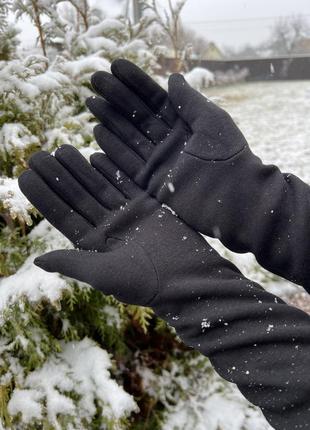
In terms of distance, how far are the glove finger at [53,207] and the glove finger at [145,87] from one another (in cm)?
49

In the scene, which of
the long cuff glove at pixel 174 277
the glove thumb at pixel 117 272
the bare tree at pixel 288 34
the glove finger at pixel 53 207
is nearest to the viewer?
the long cuff glove at pixel 174 277

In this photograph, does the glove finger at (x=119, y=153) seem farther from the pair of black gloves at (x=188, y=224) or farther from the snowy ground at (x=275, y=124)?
the snowy ground at (x=275, y=124)

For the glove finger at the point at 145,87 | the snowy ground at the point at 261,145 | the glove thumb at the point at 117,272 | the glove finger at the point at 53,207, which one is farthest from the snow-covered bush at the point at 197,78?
the glove thumb at the point at 117,272

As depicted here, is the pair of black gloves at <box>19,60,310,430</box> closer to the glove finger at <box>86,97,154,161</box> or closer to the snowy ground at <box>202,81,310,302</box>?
the glove finger at <box>86,97,154,161</box>

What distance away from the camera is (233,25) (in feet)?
41.3

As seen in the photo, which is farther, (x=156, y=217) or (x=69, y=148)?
(x=69, y=148)

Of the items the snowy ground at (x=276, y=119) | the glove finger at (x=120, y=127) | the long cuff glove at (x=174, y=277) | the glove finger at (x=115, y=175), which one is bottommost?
the snowy ground at (x=276, y=119)

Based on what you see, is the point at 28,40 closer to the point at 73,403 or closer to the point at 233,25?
the point at 73,403

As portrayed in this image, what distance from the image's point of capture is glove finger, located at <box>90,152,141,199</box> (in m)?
1.45

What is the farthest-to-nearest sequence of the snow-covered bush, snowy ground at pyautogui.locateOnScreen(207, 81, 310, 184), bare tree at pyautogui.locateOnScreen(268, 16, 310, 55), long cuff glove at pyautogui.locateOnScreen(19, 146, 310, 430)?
1. bare tree at pyautogui.locateOnScreen(268, 16, 310, 55)
2. snowy ground at pyautogui.locateOnScreen(207, 81, 310, 184)
3. the snow-covered bush
4. long cuff glove at pyautogui.locateOnScreen(19, 146, 310, 430)

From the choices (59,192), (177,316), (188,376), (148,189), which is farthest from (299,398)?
(188,376)

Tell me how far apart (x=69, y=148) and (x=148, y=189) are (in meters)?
0.32

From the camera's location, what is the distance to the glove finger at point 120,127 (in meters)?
1.52

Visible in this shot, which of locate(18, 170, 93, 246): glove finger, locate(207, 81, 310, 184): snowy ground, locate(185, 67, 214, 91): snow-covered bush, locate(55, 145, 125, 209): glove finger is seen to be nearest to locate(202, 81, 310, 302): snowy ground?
locate(207, 81, 310, 184): snowy ground
